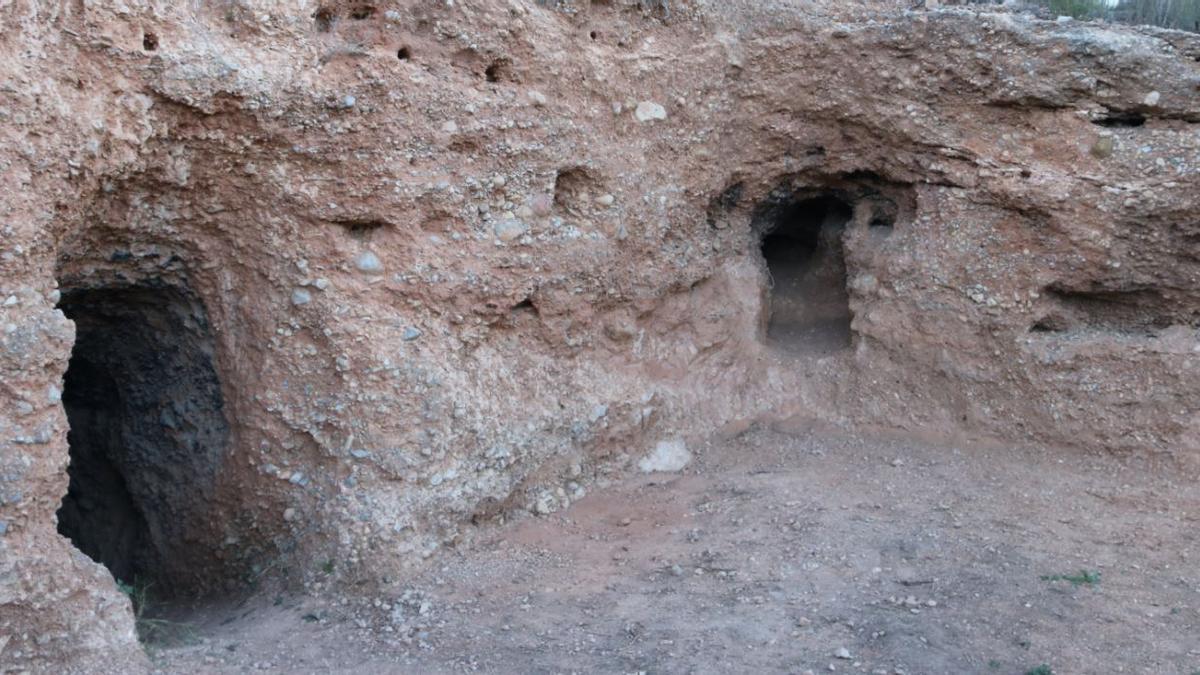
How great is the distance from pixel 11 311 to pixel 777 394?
10.5ft

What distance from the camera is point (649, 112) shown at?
15.8 feet

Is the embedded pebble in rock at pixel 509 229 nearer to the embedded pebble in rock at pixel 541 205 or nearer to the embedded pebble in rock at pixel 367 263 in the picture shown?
the embedded pebble in rock at pixel 541 205

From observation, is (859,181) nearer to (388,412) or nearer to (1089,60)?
(1089,60)

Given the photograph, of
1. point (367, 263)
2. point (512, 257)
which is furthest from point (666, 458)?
point (367, 263)

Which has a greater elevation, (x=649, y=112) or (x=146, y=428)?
(x=649, y=112)

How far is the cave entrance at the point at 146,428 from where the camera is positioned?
14.4 feet

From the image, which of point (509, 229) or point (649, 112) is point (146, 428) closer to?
point (509, 229)

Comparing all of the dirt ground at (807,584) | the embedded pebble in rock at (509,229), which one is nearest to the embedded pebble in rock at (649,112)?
the embedded pebble in rock at (509,229)

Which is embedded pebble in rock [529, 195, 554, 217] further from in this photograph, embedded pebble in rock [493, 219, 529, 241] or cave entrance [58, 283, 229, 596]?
cave entrance [58, 283, 229, 596]

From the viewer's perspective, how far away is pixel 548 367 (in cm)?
470

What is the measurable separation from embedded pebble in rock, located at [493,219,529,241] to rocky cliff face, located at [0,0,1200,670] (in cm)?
1

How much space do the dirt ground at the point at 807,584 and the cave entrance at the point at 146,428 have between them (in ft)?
1.83

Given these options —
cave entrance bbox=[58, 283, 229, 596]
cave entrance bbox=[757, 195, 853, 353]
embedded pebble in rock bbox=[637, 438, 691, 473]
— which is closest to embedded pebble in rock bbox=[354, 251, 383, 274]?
cave entrance bbox=[58, 283, 229, 596]

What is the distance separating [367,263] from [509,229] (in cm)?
58
